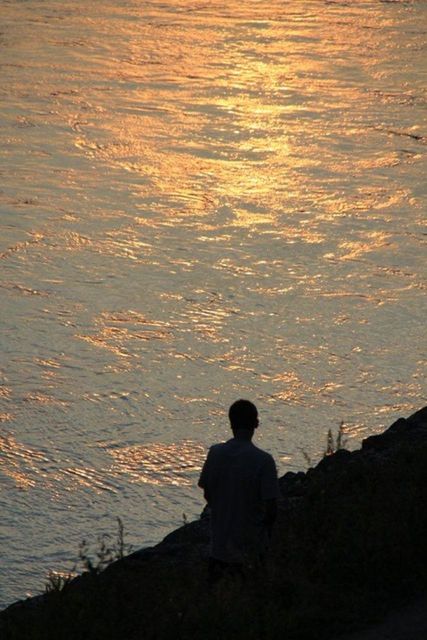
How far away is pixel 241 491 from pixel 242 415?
0.33 meters

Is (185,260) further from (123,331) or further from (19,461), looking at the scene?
(19,461)

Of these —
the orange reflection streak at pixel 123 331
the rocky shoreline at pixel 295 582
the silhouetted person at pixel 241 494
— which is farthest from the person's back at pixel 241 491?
the orange reflection streak at pixel 123 331

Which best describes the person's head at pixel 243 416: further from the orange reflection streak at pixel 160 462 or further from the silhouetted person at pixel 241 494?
the orange reflection streak at pixel 160 462

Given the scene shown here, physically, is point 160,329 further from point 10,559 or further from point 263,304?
point 10,559

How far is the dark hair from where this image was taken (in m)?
6.04

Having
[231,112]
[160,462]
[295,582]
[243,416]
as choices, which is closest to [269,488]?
[243,416]

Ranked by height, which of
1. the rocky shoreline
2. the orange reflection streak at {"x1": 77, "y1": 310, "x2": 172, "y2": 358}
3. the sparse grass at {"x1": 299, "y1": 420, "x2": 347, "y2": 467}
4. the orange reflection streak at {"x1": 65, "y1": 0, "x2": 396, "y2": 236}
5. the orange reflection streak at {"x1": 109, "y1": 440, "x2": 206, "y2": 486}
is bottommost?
the rocky shoreline

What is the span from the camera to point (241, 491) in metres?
6.07

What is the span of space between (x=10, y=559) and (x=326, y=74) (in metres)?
15.7

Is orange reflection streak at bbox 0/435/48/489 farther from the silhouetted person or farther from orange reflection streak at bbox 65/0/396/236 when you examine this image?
orange reflection streak at bbox 65/0/396/236

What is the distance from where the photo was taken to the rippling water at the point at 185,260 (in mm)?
10602

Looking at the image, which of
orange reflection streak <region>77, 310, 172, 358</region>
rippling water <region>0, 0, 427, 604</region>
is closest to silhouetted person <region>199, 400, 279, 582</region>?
rippling water <region>0, 0, 427, 604</region>

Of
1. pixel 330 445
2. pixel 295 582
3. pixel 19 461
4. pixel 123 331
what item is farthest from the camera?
pixel 123 331

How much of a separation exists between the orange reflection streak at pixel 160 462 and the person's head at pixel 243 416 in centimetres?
418
